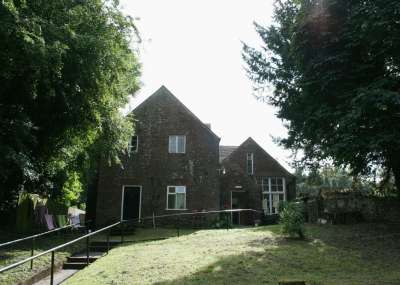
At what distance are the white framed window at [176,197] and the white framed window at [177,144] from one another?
2.39m

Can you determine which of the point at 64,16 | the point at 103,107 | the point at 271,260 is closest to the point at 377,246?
the point at 271,260

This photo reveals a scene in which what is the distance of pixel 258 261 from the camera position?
31.6 feet

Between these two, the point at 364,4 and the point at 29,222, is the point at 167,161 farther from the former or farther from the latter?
the point at 364,4

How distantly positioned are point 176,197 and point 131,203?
2.84 meters

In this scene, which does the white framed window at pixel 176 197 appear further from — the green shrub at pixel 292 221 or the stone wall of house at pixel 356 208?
the green shrub at pixel 292 221

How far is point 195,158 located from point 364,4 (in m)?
13.4

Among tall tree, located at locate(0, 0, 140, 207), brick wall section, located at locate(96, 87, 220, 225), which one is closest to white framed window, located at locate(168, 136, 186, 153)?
brick wall section, located at locate(96, 87, 220, 225)

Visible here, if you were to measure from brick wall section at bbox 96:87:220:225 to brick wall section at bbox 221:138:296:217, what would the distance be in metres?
A: 6.23

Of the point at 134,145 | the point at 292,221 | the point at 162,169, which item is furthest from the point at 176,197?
the point at 292,221

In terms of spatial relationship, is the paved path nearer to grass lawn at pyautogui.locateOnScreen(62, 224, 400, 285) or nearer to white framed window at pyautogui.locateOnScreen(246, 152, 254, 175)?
grass lawn at pyautogui.locateOnScreen(62, 224, 400, 285)

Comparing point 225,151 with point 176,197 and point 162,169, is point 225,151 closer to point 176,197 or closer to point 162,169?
point 162,169

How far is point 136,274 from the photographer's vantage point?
28.7 feet

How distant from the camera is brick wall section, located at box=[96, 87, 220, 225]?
2227cm

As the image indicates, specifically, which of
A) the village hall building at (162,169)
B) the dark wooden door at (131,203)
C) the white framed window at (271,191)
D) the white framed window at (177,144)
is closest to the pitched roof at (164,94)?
the village hall building at (162,169)
